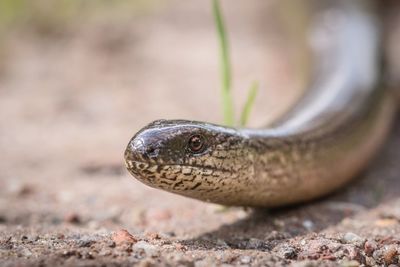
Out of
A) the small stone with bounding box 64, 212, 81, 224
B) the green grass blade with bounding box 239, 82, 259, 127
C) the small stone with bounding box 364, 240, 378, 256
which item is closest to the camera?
the small stone with bounding box 364, 240, 378, 256

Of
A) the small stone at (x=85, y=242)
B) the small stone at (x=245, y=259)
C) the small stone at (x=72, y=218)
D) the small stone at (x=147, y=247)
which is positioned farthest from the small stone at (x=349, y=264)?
the small stone at (x=72, y=218)

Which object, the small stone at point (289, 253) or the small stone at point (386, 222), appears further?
the small stone at point (386, 222)

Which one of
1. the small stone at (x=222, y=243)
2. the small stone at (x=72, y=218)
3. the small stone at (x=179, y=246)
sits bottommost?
the small stone at (x=72, y=218)

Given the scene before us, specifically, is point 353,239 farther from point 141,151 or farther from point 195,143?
point 141,151

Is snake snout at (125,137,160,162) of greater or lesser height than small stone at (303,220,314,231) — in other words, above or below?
above

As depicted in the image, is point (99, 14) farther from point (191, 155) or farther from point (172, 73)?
point (191, 155)

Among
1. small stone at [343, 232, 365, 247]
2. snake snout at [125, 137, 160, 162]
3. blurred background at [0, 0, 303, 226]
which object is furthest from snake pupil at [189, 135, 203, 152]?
blurred background at [0, 0, 303, 226]

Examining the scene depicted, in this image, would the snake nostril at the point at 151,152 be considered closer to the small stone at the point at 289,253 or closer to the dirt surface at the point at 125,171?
the dirt surface at the point at 125,171

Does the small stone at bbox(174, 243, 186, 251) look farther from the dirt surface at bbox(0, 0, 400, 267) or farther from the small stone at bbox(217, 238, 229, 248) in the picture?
the small stone at bbox(217, 238, 229, 248)
